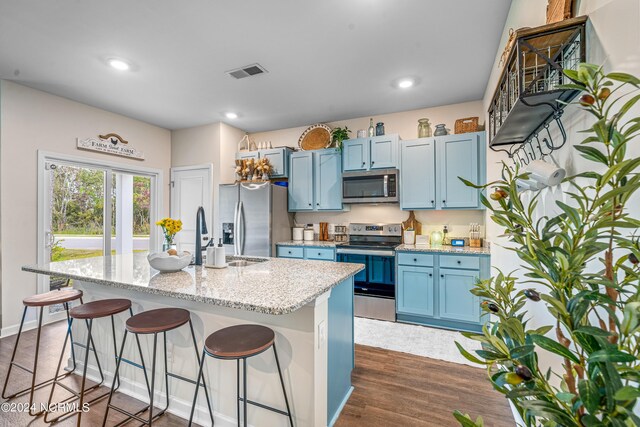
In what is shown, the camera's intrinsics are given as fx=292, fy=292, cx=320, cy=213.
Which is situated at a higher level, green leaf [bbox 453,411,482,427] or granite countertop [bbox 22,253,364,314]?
granite countertop [bbox 22,253,364,314]

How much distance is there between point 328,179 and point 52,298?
3.17 meters

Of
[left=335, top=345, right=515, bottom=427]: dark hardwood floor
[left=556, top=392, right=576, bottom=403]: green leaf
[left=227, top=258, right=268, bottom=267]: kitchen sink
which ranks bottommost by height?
[left=335, top=345, right=515, bottom=427]: dark hardwood floor

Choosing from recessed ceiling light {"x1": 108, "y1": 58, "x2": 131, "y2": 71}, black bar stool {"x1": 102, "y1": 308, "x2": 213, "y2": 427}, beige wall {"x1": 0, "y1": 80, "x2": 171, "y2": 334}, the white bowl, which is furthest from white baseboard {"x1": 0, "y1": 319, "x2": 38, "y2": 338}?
recessed ceiling light {"x1": 108, "y1": 58, "x2": 131, "y2": 71}

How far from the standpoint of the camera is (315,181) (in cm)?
434

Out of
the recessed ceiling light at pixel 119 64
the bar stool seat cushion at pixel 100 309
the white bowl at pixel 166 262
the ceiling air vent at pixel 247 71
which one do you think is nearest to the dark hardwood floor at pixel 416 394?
the white bowl at pixel 166 262

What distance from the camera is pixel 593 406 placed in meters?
0.53

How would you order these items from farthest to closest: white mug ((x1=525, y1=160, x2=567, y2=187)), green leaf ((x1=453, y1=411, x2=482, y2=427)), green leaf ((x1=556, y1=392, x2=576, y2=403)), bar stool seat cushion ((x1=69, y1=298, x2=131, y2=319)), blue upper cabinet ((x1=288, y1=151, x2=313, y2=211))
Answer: blue upper cabinet ((x1=288, y1=151, x2=313, y2=211)) < bar stool seat cushion ((x1=69, y1=298, x2=131, y2=319)) < white mug ((x1=525, y1=160, x2=567, y2=187)) < green leaf ((x1=453, y1=411, x2=482, y2=427)) < green leaf ((x1=556, y1=392, x2=576, y2=403))

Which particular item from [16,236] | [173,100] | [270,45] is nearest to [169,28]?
[270,45]

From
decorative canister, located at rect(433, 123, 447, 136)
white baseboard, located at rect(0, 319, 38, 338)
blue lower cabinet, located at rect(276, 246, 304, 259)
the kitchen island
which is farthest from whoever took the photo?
blue lower cabinet, located at rect(276, 246, 304, 259)

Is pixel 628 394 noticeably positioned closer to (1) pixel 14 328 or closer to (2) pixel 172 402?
(2) pixel 172 402

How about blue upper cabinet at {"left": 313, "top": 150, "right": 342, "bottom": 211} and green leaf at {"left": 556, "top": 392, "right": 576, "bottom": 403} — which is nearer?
green leaf at {"left": 556, "top": 392, "right": 576, "bottom": 403}

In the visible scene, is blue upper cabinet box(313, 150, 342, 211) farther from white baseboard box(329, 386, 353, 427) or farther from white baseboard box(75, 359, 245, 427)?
white baseboard box(75, 359, 245, 427)

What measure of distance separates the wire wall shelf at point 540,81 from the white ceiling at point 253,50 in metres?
1.03

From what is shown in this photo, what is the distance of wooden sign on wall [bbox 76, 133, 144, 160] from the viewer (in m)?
3.81
